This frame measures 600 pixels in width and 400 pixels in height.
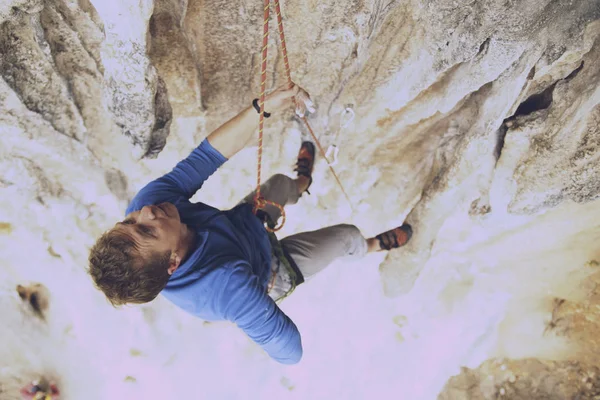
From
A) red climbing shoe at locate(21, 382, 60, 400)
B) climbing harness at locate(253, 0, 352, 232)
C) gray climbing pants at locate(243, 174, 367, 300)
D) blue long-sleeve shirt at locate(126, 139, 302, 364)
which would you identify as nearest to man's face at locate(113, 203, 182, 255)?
blue long-sleeve shirt at locate(126, 139, 302, 364)

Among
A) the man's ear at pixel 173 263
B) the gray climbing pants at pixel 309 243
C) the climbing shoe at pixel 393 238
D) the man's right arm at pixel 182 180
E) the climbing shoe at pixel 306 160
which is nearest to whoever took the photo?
the man's ear at pixel 173 263

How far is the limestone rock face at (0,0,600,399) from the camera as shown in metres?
1.73

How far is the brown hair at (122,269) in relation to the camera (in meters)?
1.34

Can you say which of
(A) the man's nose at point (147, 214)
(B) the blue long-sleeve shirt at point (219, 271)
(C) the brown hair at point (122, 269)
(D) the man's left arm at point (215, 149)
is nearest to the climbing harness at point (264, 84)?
(D) the man's left arm at point (215, 149)

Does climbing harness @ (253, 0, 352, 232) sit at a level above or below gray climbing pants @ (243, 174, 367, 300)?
above

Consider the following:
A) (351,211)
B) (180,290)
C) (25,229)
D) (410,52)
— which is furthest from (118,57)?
(351,211)

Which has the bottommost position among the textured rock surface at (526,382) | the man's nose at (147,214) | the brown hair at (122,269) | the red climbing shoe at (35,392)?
the textured rock surface at (526,382)

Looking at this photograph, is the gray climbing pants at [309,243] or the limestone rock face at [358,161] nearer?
the limestone rock face at [358,161]

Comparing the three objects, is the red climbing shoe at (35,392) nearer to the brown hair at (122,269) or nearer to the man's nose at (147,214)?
the brown hair at (122,269)

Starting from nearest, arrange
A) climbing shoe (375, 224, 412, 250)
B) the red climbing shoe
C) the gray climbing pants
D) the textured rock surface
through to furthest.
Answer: the gray climbing pants, climbing shoe (375, 224, 412, 250), the textured rock surface, the red climbing shoe

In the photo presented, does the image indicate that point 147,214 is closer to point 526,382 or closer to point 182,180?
point 182,180

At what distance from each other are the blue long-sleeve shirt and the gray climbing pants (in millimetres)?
306

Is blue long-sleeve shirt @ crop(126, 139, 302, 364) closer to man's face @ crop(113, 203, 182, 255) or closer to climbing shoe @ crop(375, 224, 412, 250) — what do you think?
man's face @ crop(113, 203, 182, 255)

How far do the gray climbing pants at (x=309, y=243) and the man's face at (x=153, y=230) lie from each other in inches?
26.8
